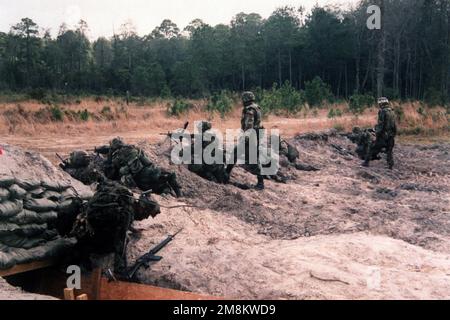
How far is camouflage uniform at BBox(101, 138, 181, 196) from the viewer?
7.36m

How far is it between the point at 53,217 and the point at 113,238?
623 mm

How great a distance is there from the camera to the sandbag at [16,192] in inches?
188

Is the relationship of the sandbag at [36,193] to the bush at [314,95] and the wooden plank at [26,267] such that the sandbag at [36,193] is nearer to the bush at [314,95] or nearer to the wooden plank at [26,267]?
the wooden plank at [26,267]

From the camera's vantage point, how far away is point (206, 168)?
29.2 ft

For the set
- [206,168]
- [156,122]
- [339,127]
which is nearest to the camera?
[206,168]

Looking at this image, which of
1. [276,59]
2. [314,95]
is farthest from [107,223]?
[276,59]

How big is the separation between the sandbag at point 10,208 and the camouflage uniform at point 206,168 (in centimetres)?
428

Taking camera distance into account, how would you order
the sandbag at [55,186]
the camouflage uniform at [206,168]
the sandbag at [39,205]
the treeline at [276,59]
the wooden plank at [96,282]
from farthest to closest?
1. the treeline at [276,59]
2. the camouflage uniform at [206,168]
3. the sandbag at [55,186]
4. the wooden plank at [96,282]
5. the sandbag at [39,205]

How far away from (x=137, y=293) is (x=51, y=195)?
52.9 inches

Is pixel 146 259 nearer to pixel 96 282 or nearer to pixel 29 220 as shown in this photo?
pixel 96 282

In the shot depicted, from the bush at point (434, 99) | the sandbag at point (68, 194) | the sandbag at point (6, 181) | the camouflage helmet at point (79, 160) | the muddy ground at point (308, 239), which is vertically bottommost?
the muddy ground at point (308, 239)

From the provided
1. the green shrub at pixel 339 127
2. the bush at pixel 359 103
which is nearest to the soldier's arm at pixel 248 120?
the green shrub at pixel 339 127

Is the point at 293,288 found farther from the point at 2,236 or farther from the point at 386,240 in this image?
the point at 2,236

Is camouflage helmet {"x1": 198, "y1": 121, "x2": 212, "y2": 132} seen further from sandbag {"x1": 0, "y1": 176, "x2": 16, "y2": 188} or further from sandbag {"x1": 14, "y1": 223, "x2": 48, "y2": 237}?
sandbag {"x1": 0, "y1": 176, "x2": 16, "y2": 188}
